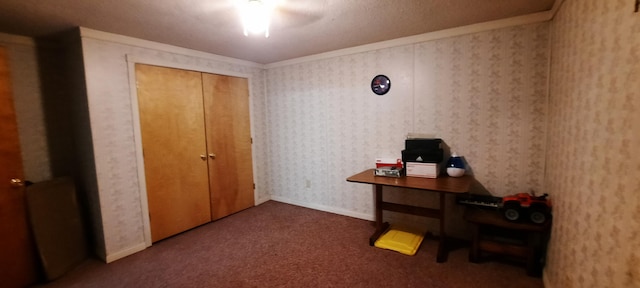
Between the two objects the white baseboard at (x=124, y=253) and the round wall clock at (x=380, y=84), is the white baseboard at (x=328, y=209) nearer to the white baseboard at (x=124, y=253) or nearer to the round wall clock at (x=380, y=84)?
the round wall clock at (x=380, y=84)

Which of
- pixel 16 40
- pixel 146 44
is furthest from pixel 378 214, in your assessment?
pixel 16 40

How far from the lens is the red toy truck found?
6.86 ft

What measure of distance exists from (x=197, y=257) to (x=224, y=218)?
103 cm

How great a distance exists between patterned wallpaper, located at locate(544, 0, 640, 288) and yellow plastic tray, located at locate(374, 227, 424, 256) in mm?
1049

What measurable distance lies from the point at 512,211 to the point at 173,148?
11.5ft

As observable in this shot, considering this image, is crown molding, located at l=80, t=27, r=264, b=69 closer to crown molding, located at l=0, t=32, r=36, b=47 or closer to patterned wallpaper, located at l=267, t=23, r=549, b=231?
crown molding, located at l=0, t=32, r=36, b=47

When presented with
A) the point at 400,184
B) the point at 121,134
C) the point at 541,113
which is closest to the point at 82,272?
the point at 121,134

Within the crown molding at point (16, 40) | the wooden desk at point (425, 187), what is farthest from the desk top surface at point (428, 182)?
the crown molding at point (16, 40)

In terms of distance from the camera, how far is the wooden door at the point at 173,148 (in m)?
2.88

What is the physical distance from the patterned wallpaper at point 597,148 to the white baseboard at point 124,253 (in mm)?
3647

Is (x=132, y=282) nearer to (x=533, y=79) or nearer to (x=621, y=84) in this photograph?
(x=621, y=84)

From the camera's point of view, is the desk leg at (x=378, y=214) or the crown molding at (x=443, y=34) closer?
the crown molding at (x=443, y=34)

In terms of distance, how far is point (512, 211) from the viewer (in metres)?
2.19

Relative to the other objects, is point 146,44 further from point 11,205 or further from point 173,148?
point 11,205
